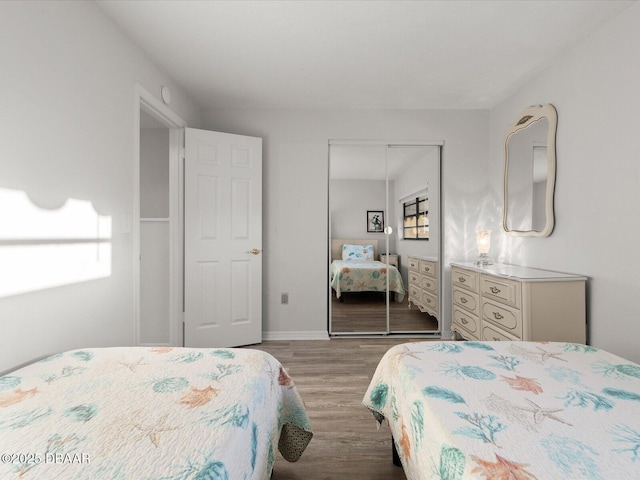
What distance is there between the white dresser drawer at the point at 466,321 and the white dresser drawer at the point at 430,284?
31cm

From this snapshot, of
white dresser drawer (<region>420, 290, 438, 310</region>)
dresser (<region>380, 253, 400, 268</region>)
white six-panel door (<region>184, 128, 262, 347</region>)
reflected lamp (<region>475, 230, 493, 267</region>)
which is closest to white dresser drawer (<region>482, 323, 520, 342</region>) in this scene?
reflected lamp (<region>475, 230, 493, 267</region>)

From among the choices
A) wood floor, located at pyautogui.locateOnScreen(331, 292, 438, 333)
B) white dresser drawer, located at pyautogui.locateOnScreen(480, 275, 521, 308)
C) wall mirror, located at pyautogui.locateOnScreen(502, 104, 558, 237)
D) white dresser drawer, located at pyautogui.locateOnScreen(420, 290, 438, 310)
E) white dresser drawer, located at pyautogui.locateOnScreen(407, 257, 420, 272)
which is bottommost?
wood floor, located at pyautogui.locateOnScreen(331, 292, 438, 333)

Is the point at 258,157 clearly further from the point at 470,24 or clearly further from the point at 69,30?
the point at 470,24

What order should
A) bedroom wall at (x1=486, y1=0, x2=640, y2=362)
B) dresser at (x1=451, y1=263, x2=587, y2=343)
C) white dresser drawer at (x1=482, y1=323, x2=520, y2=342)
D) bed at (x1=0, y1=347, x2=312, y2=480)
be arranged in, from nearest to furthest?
bed at (x1=0, y1=347, x2=312, y2=480)
bedroom wall at (x1=486, y1=0, x2=640, y2=362)
dresser at (x1=451, y1=263, x2=587, y2=343)
white dresser drawer at (x1=482, y1=323, x2=520, y2=342)

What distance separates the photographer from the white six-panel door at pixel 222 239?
9.78 feet

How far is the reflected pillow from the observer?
3508 millimetres

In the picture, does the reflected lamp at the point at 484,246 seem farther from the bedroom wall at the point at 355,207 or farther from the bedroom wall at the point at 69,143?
the bedroom wall at the point at 69,143

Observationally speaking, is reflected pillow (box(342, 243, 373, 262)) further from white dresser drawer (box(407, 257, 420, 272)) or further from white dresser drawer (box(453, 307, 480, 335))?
white dresser drawer (box(453, 307, 480, 335))

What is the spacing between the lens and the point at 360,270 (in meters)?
3.53

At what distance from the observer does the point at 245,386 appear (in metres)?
1.01

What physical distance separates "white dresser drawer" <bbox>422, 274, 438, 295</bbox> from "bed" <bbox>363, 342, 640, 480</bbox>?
2092mm

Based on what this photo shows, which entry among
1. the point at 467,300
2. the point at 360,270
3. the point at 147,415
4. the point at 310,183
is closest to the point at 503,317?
the point at 467,300

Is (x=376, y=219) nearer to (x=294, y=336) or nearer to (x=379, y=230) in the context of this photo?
(x=379, y=230)

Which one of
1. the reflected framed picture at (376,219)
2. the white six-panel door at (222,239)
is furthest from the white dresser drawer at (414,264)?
the white six-panel door at (222,239)
